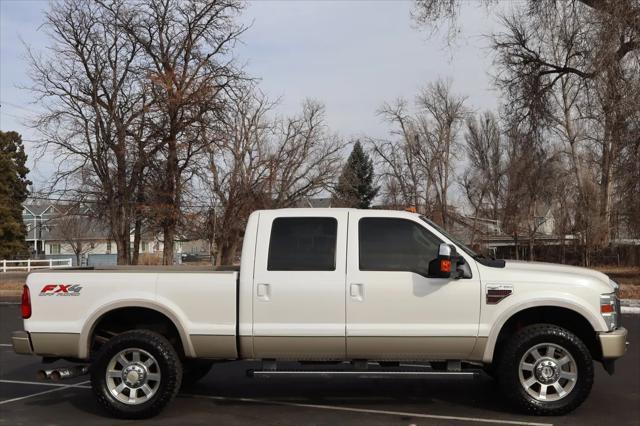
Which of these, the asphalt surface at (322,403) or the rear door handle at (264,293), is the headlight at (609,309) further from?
the rear door handle at (264,293)

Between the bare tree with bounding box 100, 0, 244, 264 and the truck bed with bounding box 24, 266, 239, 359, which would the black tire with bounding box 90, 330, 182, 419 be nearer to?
the truck bed with bounding box 24, 266, 239, 359

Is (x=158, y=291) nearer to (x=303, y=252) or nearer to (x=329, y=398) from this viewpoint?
(x=303, y=252)

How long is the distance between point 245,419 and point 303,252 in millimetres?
1751

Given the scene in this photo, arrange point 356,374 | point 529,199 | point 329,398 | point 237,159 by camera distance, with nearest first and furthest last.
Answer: point 356,374 < point 329,398 < point 237,159 < point 529,199

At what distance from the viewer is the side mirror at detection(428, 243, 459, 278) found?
5.87 meters

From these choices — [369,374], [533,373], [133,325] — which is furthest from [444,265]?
[133,325]

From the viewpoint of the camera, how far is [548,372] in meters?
6.03

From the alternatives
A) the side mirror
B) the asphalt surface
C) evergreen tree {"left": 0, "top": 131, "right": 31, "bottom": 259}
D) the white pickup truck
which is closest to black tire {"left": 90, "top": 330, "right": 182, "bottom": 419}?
the white pickup truck

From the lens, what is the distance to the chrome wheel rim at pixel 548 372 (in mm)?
6020

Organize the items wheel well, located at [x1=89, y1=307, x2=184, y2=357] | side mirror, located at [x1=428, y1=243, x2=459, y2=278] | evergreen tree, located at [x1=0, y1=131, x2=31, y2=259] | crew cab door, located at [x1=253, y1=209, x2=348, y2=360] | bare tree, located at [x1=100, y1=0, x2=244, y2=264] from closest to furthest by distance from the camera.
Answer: side mirror, located at [x1=428, y1=243, x2=459, y2=278] < crew cab door, located at [x1=253, y1=209, x2=348, y2=360] < wheel well, located at [x1=89, y1=307, x2=184, y2=357] < bare tree, located at [x1=100, y1=0, x2=244, y2=264] < evergreen tree, located at [x1=0, y1=131, x2=31, y2=259]

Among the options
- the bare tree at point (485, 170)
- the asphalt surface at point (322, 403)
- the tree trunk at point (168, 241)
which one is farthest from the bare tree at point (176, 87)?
the bare tree at point (485, 170)

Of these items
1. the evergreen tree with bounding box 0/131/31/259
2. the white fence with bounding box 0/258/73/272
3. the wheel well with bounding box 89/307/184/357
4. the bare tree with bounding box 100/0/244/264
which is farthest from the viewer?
the evergreen tree with bounding box 0/131/31/259

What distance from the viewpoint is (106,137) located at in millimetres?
23641

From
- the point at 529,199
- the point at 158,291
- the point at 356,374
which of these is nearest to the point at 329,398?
the point at 356,374
